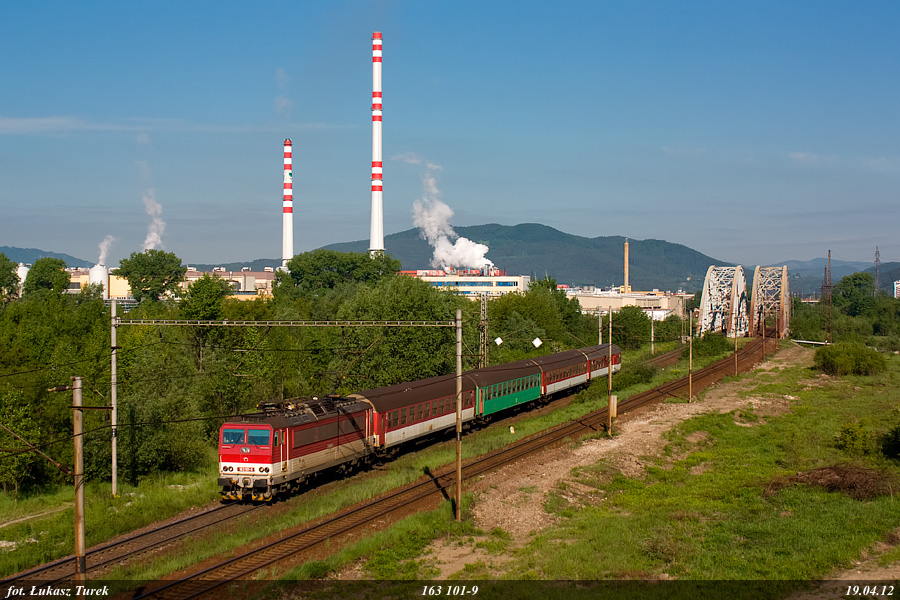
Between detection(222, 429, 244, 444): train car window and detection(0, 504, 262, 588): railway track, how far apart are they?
2.58 m

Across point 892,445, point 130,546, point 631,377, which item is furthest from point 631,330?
point 130,546

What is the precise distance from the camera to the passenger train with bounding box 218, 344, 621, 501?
87.8 feet

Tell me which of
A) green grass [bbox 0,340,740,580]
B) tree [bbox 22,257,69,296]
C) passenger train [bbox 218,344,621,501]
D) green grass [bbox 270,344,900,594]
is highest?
tree [bbox 22,257,69,296]

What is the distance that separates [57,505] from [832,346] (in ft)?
232

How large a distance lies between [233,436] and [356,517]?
581cm

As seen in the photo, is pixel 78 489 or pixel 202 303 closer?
pixel 78 489

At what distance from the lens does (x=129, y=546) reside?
75.3 ft

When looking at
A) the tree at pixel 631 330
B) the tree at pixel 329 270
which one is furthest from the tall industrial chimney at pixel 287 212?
the tree at pixel 631 330

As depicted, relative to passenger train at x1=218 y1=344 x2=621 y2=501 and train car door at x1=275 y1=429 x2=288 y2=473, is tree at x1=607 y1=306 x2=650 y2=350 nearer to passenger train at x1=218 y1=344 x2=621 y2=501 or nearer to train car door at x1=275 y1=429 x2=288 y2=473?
passenger train at x1=218 y1=344 x2=621 y2=501

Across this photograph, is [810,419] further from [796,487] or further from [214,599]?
[214,599]

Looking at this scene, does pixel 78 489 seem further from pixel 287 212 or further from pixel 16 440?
pixel 287 212

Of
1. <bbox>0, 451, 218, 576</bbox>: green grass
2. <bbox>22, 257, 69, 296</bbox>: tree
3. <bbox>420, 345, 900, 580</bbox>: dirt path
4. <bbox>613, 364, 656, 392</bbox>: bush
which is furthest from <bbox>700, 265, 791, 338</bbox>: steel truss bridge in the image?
<bbox>22, 257, 69, 296</bbox>: tree

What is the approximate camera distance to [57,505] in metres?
30.3

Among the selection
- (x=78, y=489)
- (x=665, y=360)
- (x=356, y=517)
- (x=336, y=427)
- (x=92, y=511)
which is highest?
(x=78, y=489)
